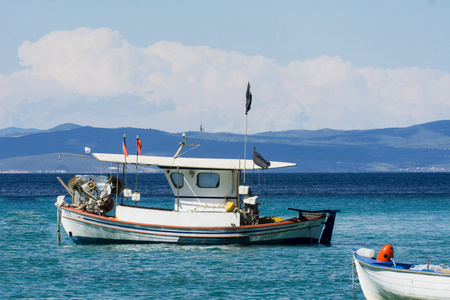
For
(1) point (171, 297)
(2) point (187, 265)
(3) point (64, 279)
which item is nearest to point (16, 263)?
(3) point (64, 279)

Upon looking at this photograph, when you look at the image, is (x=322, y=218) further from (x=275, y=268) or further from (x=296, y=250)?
(x=275, y=268)

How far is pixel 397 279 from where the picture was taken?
22.1m

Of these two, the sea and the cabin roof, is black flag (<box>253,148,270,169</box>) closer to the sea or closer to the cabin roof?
the cabin roof

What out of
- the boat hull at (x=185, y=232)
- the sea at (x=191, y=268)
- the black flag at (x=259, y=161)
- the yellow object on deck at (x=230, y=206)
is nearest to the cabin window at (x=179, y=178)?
the boat hull at (x=185, y=232)

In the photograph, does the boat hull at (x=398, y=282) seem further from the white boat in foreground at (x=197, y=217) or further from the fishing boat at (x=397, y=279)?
the white boat in foreground at (x=197, y=217)

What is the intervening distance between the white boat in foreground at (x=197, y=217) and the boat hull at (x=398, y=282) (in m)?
11.7

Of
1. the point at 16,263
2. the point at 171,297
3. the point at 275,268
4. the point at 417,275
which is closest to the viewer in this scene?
the point at 417,275

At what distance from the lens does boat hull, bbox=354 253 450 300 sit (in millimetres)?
21219

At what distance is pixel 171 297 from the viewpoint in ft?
83.8

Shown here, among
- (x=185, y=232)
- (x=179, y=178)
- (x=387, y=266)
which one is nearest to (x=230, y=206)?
(x=185, y=232)

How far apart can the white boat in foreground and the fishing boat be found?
11.4 m

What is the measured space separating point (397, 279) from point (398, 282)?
96 millimetres

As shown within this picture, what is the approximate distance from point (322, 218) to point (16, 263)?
602 inches

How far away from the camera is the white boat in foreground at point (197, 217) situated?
34.8 metres
